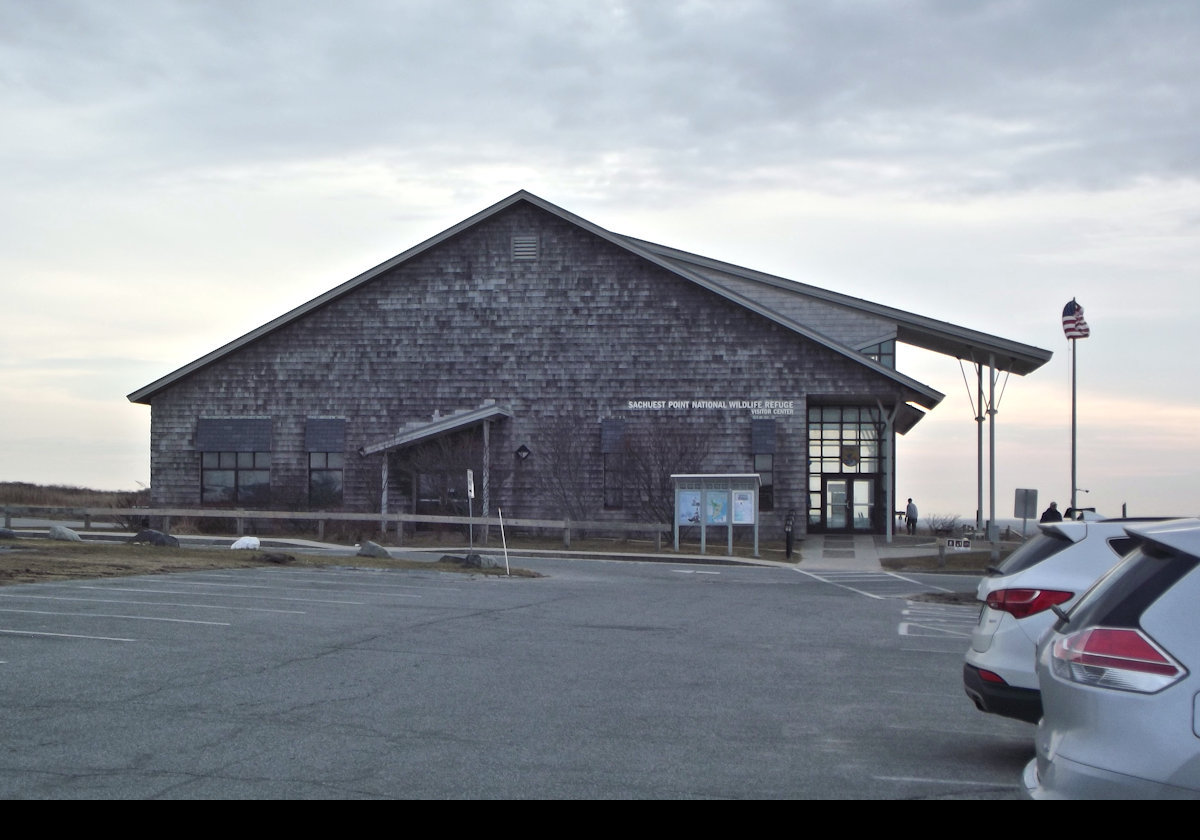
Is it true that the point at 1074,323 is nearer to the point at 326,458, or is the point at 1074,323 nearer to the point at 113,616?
the point at 326,458

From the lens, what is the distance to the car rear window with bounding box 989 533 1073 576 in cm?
881

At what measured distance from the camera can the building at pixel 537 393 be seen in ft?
137

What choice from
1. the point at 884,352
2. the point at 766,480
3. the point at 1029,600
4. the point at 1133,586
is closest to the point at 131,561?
the point at 1029,600

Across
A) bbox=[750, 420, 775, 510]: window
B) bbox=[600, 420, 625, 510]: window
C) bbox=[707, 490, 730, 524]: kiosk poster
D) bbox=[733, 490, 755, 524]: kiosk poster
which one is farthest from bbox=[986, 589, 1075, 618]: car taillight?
bbox=[600, 420, 625, 510]: window

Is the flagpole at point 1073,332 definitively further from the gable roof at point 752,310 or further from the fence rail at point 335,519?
the fence rail at point 335,519

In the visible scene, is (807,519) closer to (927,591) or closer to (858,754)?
(927,591)

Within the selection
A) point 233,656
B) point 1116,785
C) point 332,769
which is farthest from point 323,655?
point 1116,785

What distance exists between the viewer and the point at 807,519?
43281 mm

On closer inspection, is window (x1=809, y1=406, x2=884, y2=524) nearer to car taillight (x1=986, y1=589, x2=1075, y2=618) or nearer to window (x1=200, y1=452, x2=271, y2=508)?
window (x1=200, y1=452, x2=271, y2=508)

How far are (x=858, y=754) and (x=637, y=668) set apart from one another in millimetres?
4117

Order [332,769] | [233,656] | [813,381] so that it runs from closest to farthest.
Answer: [332,769] < [233,656] < [813,381]

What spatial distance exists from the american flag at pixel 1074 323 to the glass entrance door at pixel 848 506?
9.00m

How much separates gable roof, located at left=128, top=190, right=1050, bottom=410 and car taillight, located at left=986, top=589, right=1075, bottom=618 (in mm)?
32243

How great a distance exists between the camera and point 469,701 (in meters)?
10.3
